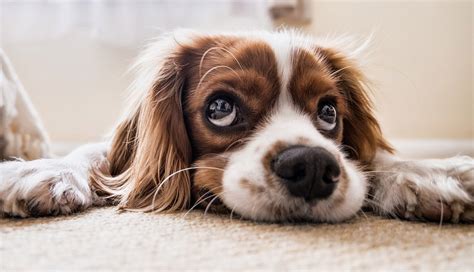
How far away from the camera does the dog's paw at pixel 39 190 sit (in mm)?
1095

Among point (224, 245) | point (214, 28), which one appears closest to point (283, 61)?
point (224, 245)

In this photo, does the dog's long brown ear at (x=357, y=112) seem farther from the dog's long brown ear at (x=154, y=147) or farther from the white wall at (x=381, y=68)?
the white wall at (x=381, y=68)

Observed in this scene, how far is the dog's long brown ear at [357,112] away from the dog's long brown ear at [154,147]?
475mm

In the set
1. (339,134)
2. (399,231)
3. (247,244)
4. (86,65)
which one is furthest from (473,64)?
(247,244)

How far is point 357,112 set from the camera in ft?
5.35

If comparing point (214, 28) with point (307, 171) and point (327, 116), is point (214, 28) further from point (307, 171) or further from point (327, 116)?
point (307, 171)

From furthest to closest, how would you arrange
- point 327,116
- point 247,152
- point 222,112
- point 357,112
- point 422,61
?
point 422,61 < point 357,112 < point 327,116 < point 222,112 < point 247,152

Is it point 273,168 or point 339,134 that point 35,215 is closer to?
point 273,168

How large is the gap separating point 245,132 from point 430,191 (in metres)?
0.43

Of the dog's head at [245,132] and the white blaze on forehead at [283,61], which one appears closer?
the dog's head at [245,132]

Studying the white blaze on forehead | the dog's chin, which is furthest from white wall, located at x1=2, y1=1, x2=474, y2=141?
the dog's chin

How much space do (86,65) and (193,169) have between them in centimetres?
191

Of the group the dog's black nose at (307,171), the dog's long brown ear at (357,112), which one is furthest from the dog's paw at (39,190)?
the dog's long brown ear at (357,112)

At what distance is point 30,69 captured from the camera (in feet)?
9.86
